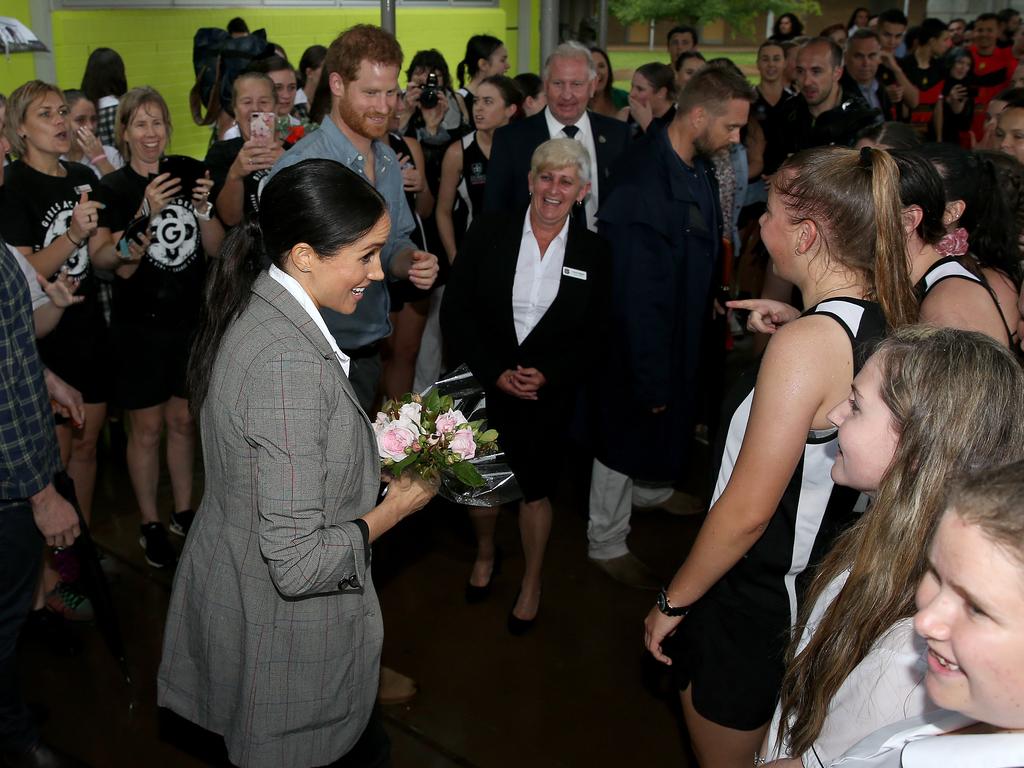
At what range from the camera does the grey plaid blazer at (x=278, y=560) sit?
1.88 meters

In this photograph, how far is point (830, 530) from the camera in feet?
7.10

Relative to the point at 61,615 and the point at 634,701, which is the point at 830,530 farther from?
the point at 61,615

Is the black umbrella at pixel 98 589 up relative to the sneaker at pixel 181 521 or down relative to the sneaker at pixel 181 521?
up

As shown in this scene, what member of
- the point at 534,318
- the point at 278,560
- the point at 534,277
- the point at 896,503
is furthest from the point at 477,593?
the point at 896,503

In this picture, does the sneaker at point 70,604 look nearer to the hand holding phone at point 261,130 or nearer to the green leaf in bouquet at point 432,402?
the hand holding phone at point 261,130

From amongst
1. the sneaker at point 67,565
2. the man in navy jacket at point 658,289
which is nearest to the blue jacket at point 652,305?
the man in navy jacket at point 658,289

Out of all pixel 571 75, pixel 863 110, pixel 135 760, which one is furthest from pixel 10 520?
pixel 863 110

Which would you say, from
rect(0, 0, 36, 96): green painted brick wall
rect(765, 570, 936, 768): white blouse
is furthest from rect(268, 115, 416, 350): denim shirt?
rect(0, 0, 36, 96): green painted brick wall

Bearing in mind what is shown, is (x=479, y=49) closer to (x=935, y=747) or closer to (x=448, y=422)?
(x=448, y=422)

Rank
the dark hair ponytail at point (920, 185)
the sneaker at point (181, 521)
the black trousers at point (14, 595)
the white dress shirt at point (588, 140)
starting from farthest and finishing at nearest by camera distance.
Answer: the white dress shirt at point (588, 140) < the sneaker at point (181, 521) < the black trousers at point (14, 595) < the dark hair ponytail at point (920, 185)

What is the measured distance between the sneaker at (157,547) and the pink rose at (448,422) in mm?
2327

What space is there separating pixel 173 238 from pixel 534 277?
5.10ft

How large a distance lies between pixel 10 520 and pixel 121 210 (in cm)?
173

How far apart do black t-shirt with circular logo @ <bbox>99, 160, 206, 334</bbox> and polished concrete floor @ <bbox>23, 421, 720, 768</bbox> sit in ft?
3.63
